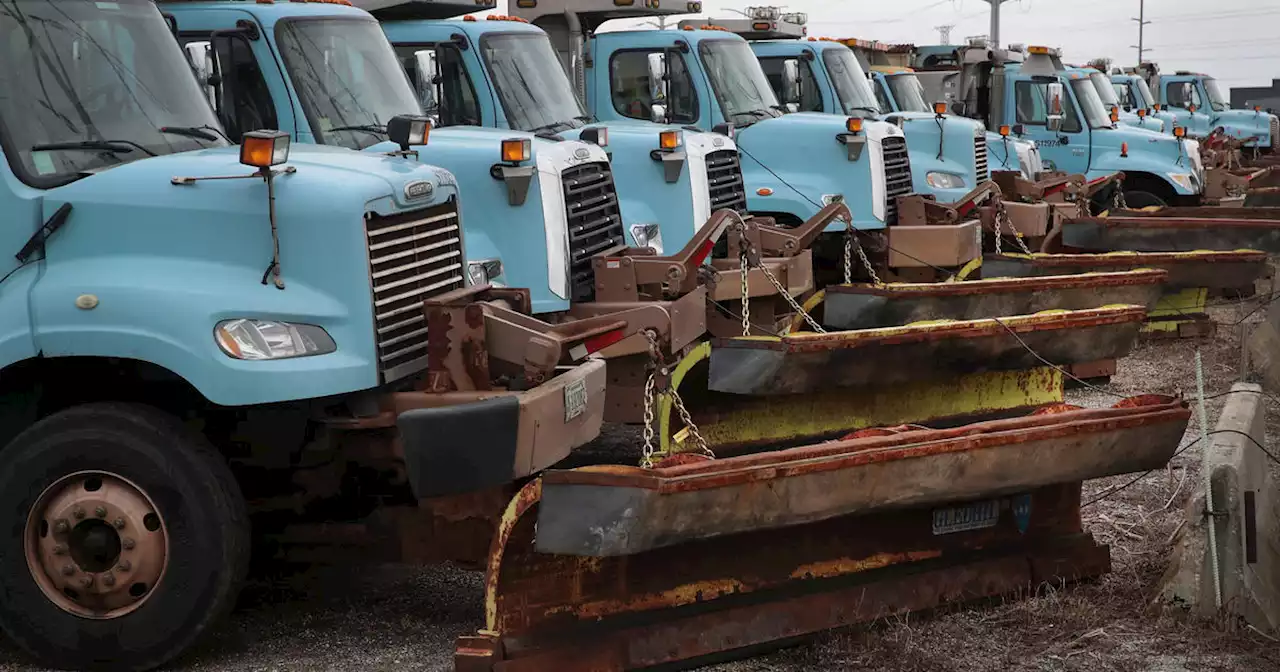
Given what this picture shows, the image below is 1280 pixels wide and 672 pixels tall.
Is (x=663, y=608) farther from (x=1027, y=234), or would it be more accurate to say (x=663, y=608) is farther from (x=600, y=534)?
(x=1027, y=234)

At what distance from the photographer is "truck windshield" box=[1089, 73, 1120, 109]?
26.9m

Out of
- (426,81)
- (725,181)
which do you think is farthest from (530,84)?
(725,181)

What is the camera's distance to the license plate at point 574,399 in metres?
5.72

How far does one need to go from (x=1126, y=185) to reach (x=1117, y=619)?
17837 mm

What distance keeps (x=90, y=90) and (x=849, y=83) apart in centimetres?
1101

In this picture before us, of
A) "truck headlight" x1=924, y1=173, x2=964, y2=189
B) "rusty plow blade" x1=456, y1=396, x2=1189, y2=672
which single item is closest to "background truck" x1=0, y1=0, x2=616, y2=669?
"rusty plow blade" x1=456, y1=396, x2=1189, y2=672

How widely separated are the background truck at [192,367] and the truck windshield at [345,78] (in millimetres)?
2401

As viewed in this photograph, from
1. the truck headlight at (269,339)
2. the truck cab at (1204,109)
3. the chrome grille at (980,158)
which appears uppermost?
the truck headlight at (269,339)

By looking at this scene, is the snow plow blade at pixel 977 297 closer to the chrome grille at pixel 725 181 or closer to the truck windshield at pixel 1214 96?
the chrome grille at pixel 725 181

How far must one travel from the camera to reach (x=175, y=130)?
6.39m

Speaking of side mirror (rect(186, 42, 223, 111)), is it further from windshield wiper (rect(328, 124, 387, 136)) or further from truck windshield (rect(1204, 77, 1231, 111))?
truck windshield (rect(1204, 77, 1231, 111))

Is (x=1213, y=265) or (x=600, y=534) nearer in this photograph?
(x=600, y=534)

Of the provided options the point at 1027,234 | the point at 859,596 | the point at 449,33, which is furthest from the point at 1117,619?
the point at 1027,234

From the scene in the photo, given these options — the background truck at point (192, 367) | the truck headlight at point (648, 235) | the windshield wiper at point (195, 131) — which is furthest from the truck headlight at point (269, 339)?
the truck headlight at point (648, 235)
